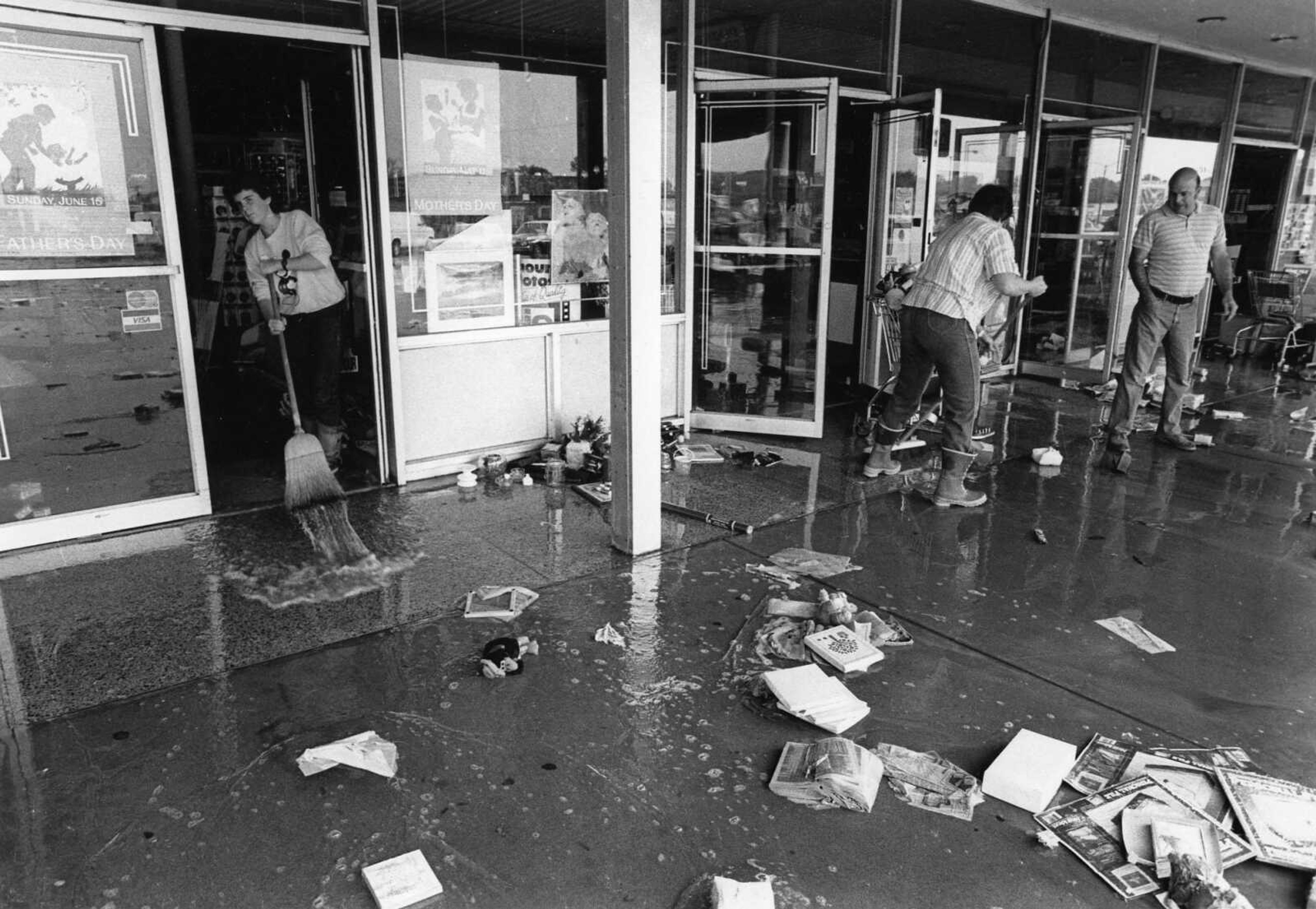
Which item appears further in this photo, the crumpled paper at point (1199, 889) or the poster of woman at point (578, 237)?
the poster of woman at point (578, 237)

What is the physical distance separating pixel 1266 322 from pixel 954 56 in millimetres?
5361

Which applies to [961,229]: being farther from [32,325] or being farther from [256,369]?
[256,369]

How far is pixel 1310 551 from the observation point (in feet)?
17.1

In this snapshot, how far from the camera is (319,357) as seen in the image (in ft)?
20.3

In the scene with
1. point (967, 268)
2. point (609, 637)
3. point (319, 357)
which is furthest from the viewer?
point (319, 357)

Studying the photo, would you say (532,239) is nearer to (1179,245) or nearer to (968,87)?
(1179,245)

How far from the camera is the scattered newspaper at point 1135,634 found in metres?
4.10

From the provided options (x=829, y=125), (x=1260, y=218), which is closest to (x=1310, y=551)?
(x=829, y=125)

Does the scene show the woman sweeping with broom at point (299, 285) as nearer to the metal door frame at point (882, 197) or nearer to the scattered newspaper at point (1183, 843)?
the metal door frame at point (882, 197)

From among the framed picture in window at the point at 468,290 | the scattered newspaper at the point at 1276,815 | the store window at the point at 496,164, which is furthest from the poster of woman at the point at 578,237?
the scattered newspaper at the point at 1276,815

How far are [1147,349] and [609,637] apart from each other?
16.1 ft

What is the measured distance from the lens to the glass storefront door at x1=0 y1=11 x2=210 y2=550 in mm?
4617

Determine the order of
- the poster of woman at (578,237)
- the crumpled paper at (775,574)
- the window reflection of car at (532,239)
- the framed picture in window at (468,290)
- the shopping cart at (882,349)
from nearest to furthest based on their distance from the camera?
the crumpled paper at (775,574) → the framed picture in window at (468,290) → the window reflection of car at (532,239) → the poster of woman at (578,237) → the shopping cart at (882,349)

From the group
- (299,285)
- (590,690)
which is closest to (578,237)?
(299,285)
